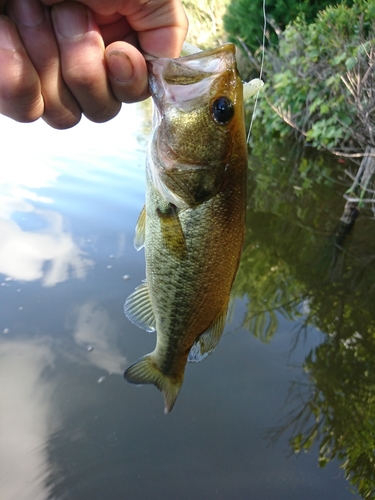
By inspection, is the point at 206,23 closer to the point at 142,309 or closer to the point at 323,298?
the point at 323,298

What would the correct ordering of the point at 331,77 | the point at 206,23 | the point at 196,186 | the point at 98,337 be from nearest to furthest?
the point at 196,186 < the point at 98,337 < the point at 331,77 < the point at 206,23

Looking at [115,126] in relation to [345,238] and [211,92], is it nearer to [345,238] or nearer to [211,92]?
[345,238]

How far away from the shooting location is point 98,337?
3857 mm

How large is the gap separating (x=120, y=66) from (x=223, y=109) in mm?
358

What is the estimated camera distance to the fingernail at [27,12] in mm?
1221

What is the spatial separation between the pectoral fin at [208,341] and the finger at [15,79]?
0.98 metres

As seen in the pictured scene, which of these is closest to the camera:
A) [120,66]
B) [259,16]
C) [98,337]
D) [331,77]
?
[120,66]

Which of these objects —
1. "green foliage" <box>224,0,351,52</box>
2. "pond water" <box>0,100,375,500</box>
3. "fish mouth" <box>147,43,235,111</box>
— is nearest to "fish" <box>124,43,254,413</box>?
"fish mouth" <box>147,43,235,111</box>

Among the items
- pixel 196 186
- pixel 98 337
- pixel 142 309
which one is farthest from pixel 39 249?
pixel 196 186

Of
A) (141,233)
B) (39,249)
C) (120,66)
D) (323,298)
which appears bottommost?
(323,298)

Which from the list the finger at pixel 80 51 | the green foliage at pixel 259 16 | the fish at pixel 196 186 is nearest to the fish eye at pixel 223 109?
the fish at pixel 196 186

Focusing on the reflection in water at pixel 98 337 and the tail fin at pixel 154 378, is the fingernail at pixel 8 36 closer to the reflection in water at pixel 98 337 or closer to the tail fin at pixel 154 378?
the tail fin at pixel 154 378

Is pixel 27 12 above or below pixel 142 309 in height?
above

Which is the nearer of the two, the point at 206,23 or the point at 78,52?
the point at 78,52
